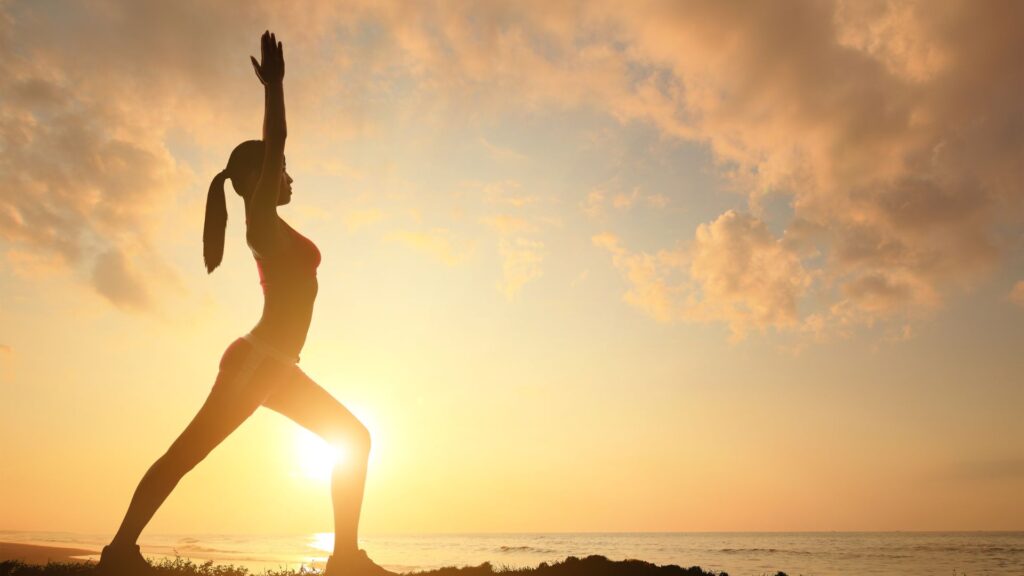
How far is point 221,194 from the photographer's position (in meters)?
3.80

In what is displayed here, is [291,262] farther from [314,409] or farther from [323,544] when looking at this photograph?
[323,544]

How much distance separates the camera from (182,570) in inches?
231

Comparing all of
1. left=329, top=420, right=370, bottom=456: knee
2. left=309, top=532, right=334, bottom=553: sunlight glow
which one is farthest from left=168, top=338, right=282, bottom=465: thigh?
left=309, top=532, right=334, bottom=553: sunlight glow

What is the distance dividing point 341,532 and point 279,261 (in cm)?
176

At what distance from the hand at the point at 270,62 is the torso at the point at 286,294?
2.80 ft

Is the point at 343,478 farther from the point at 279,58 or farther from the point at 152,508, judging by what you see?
the point at 279,58

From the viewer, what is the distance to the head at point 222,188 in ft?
Answer: 12.4

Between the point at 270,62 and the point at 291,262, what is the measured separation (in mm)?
1158

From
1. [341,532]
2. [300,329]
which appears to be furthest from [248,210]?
[341,532]

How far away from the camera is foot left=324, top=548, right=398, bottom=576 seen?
3737 mm

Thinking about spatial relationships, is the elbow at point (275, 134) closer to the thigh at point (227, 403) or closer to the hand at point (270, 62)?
the hand at point (270, 62)

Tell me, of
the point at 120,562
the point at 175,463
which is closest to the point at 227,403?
the point at 175,463

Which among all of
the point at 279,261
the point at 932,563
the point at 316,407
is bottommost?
the point at 932,563

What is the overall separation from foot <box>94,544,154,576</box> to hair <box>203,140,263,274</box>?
161 cm
